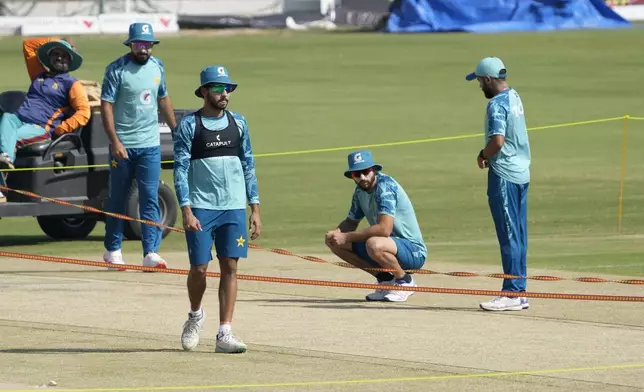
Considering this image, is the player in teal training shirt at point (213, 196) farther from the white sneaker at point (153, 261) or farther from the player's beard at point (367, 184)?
the white sneaker at point (153, 261)

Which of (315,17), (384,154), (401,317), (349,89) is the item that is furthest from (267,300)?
(315,17)

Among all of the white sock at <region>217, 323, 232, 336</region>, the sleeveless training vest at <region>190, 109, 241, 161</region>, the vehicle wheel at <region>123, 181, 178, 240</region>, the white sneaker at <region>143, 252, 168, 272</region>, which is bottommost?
the white sock at <region>217, 323, 232, 336</region>

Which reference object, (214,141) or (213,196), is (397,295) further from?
(214,141)

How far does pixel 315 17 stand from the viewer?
53094 millimetres

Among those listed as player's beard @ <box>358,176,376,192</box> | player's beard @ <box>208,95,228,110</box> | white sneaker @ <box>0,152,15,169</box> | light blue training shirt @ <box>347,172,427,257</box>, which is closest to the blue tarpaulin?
white sneaker @ <box>0,152,15,169</box>

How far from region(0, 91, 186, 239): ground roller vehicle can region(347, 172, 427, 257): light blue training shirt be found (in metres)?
3.50

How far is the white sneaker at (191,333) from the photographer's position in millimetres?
9781

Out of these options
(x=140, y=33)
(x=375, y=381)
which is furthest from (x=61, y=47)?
(x=375, y=381)

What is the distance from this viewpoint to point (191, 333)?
9789 millimetres

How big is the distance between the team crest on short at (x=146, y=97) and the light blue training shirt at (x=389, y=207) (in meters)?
2.36

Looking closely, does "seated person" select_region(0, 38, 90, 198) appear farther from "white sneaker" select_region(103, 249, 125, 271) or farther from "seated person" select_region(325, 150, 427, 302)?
"seated person" select_region(325, 150, 427, 302)

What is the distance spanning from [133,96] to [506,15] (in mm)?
33257

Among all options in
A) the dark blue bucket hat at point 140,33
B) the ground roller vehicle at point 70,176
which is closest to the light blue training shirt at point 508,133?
the dark blue bucket hat at point 140,33

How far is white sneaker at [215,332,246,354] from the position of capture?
381 inches
